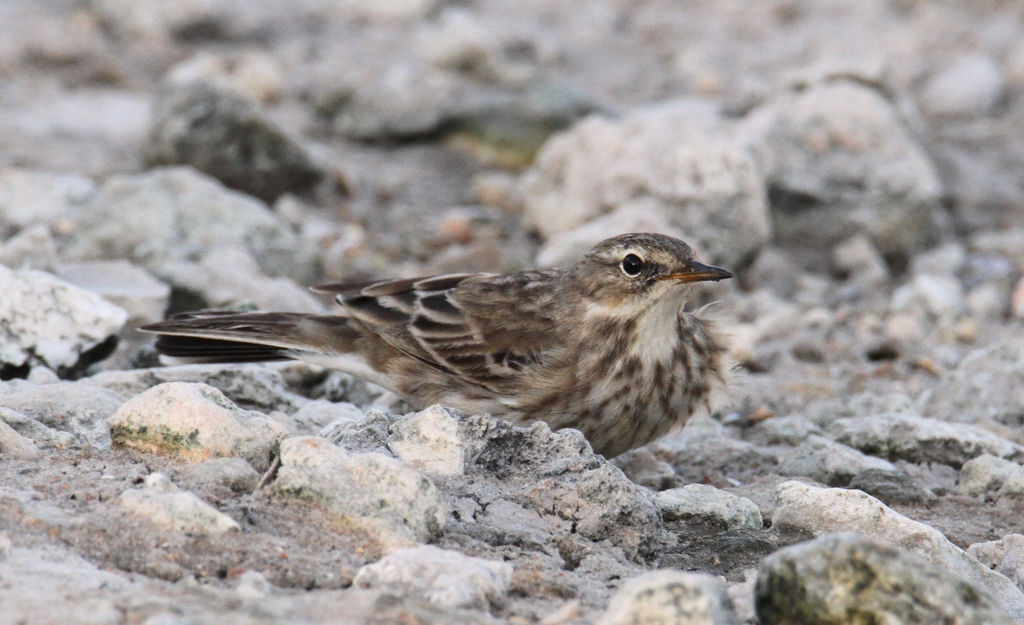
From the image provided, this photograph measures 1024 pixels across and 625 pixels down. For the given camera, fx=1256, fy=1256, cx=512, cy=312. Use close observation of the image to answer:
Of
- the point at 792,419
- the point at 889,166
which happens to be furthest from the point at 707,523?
the point at 889,166

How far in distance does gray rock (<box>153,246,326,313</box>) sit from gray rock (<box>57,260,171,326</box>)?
0.14 meters

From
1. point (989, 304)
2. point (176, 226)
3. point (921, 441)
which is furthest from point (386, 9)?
point (921, 441)

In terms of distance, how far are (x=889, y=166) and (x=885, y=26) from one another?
4.02 metres

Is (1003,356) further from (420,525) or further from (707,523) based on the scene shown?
(420,525)

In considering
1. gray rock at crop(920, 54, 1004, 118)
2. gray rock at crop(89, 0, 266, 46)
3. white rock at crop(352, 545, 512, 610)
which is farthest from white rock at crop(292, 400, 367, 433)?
gray rock at crop(920, 54, 1004, 118)

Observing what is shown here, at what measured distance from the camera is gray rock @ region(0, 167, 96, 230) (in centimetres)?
770

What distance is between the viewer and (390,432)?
4297mm

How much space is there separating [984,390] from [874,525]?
7.96ft

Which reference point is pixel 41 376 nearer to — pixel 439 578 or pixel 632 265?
pixel 632 265

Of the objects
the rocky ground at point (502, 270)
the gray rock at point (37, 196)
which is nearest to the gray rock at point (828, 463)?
the rocky ground at point (502, 270)

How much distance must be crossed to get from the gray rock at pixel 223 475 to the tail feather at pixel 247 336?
6.11ft

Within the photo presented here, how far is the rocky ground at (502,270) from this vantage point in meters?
3.27

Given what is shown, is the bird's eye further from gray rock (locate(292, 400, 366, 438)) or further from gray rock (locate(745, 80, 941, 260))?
gray rock (locate(745, 80, 941, 260))

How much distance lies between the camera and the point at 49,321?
5.42 metres
